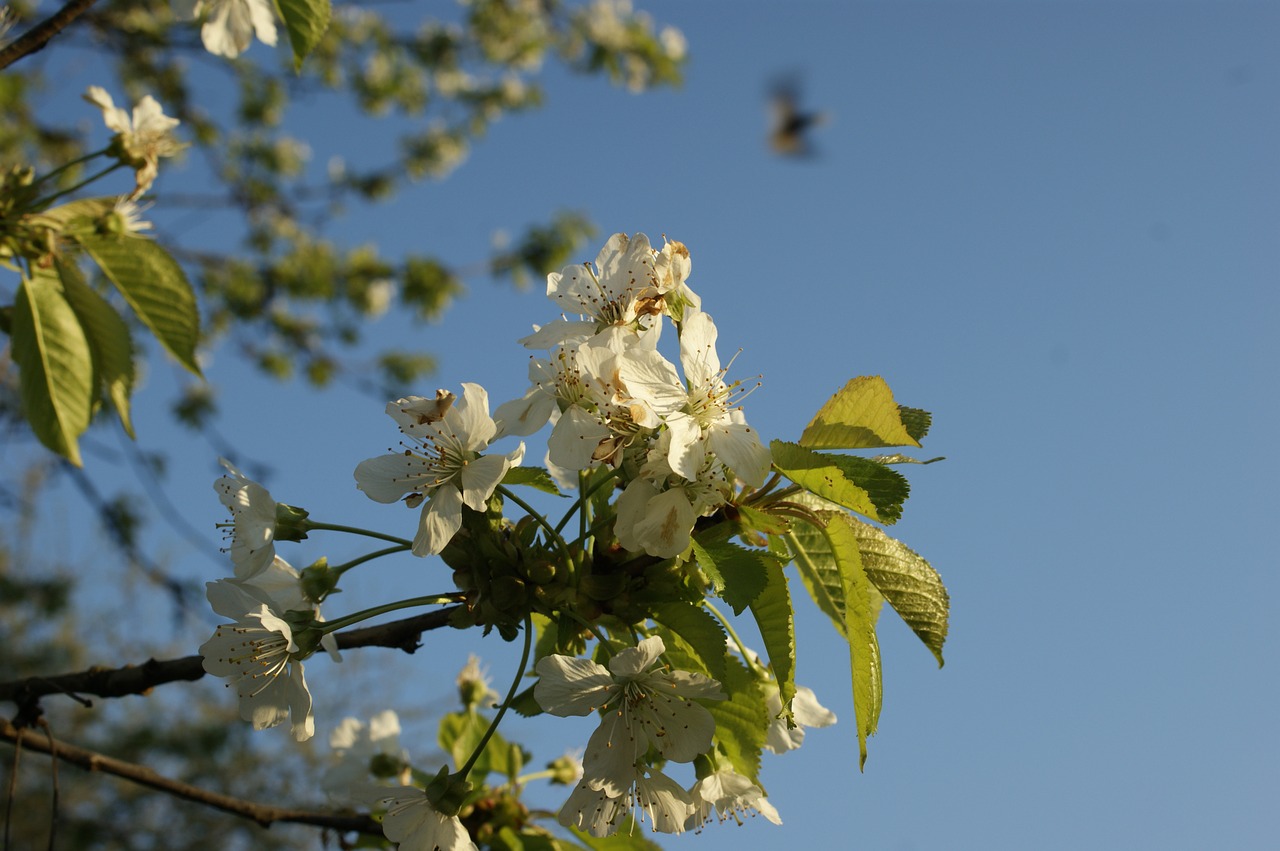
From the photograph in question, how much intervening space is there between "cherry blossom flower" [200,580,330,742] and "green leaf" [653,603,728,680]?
0.56m

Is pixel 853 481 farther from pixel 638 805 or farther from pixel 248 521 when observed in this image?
pixel 248 521

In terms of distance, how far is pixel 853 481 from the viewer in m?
1.24

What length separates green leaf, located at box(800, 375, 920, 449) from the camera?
129cm

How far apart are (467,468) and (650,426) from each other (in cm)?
30

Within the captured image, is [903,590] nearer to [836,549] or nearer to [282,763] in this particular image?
[836,549]

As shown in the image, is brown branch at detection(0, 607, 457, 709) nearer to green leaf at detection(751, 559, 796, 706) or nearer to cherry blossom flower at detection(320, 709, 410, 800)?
green leaf at detection(751, 559, 796, 706)

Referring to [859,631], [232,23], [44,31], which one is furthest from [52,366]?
[859,631]

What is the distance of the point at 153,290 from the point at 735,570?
1.26 m

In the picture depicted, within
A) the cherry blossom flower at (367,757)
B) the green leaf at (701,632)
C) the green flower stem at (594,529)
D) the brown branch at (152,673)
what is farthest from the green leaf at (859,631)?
the cherry blossom flower at (367,757)

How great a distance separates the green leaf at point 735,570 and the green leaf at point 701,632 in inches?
4.5

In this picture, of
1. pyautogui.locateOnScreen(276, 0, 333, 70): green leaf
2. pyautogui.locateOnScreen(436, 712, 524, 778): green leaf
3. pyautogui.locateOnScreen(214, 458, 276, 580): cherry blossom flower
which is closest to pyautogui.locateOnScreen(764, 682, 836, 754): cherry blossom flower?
pyautogui.locateOnScreen(436, 712, 524, 778): green leaf

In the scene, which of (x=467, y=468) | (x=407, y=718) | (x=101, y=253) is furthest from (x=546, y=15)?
(x=407, y=718)

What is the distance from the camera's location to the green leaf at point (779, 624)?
4.23 ft

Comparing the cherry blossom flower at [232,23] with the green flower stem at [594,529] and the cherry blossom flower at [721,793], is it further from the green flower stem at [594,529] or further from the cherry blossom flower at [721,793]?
the cherry blossom flower at [721,793]
